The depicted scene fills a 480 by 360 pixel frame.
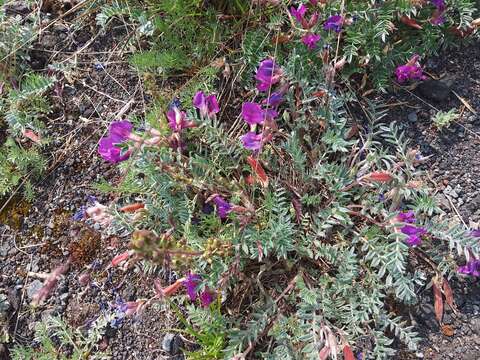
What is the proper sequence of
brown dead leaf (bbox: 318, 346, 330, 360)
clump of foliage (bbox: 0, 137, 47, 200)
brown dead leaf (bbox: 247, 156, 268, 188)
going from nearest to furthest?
brown dead leaf (bbox: 318, 346, 330, 360), brown dead leaf (bbox: 247, 156, 268, 188), clump of foliage (bbox: 0, 137, 47, 200)

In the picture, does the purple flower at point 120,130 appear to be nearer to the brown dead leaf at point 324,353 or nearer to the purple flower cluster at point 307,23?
the purple flower cluster at point 307,23

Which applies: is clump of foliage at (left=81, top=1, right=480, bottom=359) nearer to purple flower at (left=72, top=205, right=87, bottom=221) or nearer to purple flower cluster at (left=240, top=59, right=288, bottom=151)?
purple flower cluster at (left=240, top=59, right=288, bottom=151)

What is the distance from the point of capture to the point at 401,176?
228 cm

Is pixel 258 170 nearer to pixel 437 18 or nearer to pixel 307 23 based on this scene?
pixel 307 23

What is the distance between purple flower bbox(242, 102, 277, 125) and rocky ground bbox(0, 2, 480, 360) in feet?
1.84

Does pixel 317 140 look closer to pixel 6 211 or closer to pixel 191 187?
pixel 191 187

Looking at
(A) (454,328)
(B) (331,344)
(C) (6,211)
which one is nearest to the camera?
(B) (331,344)

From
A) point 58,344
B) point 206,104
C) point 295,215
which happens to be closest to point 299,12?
point 206,104

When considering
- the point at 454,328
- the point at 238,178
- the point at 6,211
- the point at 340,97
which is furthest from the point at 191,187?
the point at 454,328

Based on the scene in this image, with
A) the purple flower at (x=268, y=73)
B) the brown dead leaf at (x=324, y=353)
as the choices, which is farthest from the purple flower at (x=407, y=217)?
the purple flower at (x=268, y=73)

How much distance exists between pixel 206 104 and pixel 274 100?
29cm

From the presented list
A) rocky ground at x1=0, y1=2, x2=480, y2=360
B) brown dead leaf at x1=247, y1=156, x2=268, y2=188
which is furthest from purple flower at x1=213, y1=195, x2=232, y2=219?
rocky ground at x1=0, y1=2, x2=480, y2=360

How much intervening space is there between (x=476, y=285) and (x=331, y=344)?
69 centimetres

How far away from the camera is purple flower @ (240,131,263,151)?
230 centimetres
